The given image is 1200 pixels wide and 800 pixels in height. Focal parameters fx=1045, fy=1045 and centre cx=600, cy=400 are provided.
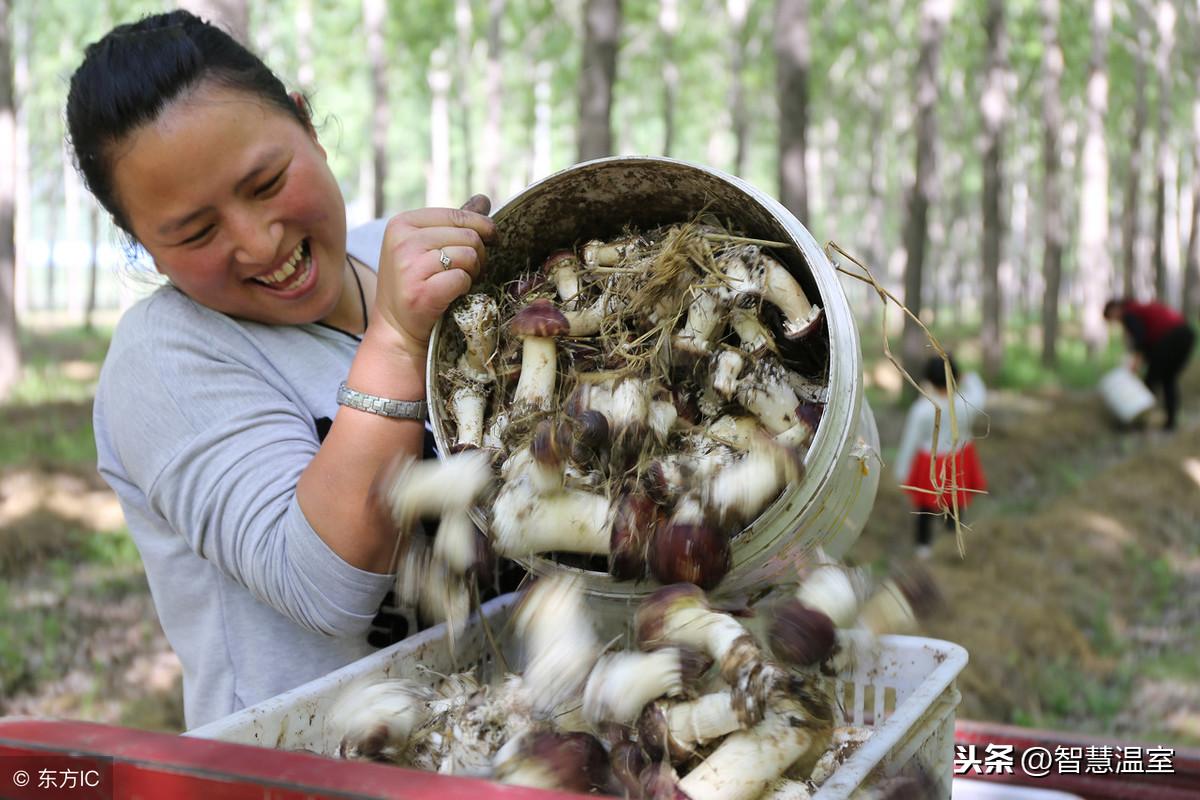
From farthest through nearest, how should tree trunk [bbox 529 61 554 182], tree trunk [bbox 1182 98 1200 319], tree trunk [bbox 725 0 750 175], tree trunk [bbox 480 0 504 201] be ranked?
tree trunk [bbox 529 61 554 182], tree trunk [bbox 1182 98 1200 319], tree trunk [bbox 725 0 750 175], tree trunk [bbox 480 0 504 201]

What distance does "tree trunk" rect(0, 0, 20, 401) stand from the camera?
865 cm

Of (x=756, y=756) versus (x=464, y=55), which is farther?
(x=464, y=55)

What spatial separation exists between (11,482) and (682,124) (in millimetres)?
23756

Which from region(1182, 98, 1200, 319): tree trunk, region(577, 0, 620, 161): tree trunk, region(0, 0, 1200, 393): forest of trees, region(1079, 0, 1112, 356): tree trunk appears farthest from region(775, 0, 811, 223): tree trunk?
region(1182, 98, 1200, 319): tree trunk

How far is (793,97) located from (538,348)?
20.5 ft

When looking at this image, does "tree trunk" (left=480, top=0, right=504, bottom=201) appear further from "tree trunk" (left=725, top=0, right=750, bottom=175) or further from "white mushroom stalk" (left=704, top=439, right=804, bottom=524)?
"white mushroom stalk" (left=704, top=439, right=804, bottom=524)

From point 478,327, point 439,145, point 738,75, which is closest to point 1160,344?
point 738,75

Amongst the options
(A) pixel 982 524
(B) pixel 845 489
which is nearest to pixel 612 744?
(B) pixel 845 489

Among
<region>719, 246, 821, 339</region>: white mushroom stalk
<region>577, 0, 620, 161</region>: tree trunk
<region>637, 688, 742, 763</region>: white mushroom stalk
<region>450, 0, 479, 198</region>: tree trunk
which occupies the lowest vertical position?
<region>637, 688, 742, 763</region>: white mushroom stalk

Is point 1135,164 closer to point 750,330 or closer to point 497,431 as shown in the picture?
point 750,330

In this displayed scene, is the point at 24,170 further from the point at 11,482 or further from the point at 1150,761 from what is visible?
the point at 1150,761

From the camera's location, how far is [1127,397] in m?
10.7

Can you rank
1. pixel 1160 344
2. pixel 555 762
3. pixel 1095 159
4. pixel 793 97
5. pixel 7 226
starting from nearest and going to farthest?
pixel 555 762
pixel 793 97
pixel 7 226
pixel 1160 344
pixel 1095 159

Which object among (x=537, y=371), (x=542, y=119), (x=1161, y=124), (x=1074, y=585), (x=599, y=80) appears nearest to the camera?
(x=537, y=371)
